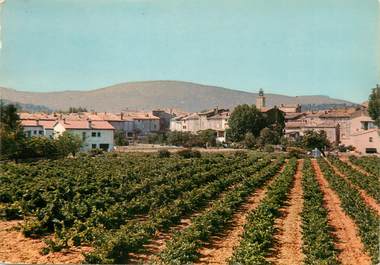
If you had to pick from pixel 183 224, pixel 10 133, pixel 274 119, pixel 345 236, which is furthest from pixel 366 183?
pixel 274 119

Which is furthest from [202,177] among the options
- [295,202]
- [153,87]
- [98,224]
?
[153,87]

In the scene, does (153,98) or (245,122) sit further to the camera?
(153,98)

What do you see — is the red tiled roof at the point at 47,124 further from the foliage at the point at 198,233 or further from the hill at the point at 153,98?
the hill at the point at 153,98

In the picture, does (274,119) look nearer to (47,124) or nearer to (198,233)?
(47,124)

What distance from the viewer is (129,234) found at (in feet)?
39.8

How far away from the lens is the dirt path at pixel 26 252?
11.0 m

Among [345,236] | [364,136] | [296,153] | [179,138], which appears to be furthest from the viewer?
[179,138]

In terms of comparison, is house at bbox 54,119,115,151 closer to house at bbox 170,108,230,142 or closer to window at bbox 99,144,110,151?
window at bbox 99,144,110,151

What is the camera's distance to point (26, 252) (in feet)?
38.6

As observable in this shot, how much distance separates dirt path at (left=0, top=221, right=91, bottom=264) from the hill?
8203cm

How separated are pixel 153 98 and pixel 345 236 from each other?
11974 cm

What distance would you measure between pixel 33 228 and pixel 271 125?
182ft

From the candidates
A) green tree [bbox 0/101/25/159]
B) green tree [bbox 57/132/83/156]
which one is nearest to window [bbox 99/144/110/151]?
green tree [bbox 57/132/83/156]

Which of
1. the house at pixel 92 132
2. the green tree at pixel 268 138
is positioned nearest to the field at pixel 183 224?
the house at pixel 92 132
